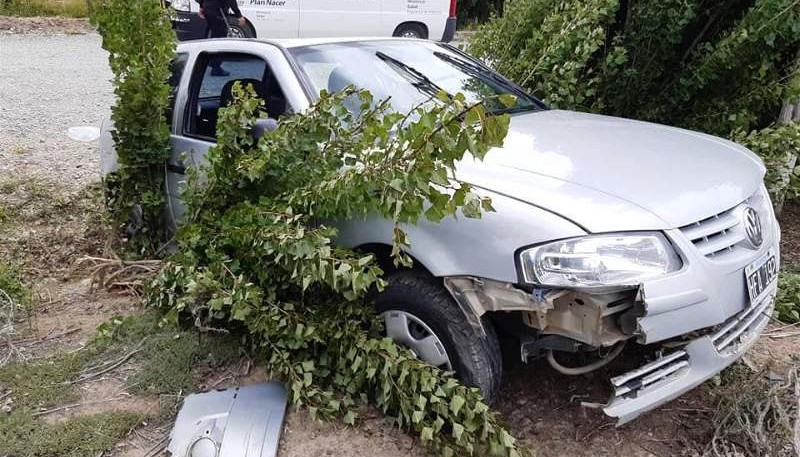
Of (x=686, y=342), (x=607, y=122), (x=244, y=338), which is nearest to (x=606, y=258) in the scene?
(x=686, y=342)

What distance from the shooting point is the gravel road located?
6492 millimetres

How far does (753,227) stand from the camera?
266cm

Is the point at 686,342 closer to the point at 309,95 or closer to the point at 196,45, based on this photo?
the point at 309,95

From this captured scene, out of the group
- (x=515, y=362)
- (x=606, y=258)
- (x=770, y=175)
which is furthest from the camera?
(x=770, y=175)

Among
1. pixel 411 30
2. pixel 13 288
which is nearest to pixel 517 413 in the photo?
pixel 13 288

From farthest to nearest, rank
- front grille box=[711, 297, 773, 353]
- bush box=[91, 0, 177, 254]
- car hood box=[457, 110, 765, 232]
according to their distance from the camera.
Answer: bush box=[91, 0, 177, 254]
front grille box=[711, 297, 773, 353]
car hood box=[457, 110, 765, 232]

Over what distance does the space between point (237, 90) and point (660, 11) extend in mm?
3162

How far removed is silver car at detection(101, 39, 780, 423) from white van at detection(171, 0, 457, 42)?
8.76 meters

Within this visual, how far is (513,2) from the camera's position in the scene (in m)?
5.73

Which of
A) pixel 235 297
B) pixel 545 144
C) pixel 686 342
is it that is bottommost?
pixel 235 297

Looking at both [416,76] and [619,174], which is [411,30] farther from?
[619,174]

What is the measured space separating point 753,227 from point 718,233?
0.28 metres

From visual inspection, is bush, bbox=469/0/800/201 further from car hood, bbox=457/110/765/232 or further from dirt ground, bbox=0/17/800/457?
dirt ground, bbox=0/17/800/457

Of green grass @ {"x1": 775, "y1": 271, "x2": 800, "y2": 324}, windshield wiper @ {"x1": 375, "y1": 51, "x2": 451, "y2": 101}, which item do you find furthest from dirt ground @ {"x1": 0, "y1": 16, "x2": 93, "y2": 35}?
green grass @ {"x1": 775, "y1": 271, "x2": 800, "y2": 324}
